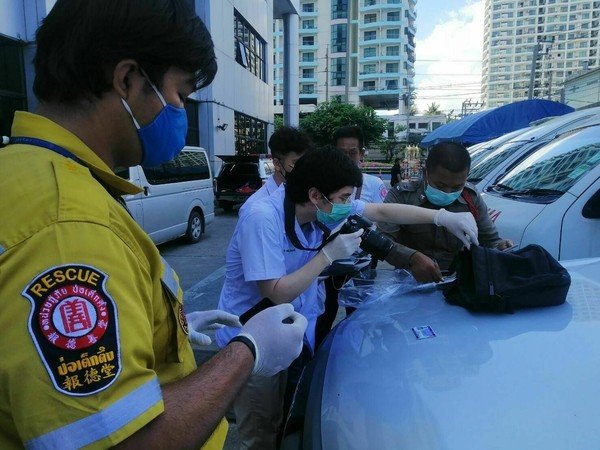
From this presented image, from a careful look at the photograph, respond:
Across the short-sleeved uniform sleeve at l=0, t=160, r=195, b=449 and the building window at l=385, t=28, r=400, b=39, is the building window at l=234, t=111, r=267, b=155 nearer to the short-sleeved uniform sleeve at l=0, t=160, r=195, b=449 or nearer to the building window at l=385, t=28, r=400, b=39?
the short-sleeved uniform sleeve at l=0, t=160, r=195, b=449

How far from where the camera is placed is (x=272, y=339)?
1.11 metres

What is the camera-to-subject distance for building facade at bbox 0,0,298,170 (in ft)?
27.5

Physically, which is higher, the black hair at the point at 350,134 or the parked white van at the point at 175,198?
the black hair at the point at 350,134

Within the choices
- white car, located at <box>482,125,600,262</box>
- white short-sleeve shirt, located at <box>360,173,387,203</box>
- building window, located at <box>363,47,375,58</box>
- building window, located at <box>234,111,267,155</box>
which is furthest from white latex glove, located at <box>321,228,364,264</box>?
building window, located at <box>363,47,375,58</box>

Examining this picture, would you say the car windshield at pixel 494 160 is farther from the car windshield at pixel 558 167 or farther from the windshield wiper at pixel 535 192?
the windshield wiper at pixel 535 192

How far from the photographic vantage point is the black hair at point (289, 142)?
11.3 ft

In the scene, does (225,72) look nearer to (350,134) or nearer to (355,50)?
(350,134)

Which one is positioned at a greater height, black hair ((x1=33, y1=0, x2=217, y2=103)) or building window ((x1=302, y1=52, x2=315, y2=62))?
building window ((x1=302, y1=52, x2=315, y2=62))

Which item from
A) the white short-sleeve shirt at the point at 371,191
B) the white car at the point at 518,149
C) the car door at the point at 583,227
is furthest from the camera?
the white car at the point at 518,149

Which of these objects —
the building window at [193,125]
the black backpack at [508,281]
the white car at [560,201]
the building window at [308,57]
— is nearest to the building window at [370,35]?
the building window at [308,57]

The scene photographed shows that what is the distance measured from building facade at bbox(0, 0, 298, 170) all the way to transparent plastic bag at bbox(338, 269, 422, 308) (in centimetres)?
666

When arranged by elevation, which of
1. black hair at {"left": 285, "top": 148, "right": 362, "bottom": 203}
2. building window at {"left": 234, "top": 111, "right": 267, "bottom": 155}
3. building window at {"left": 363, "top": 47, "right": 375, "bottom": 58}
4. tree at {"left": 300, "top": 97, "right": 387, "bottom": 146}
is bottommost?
black hair at {"left": 285, "top": 148, "right": 362, "bottom": 203}

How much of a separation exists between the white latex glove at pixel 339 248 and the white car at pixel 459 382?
0.99 ft

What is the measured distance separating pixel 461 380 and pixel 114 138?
1.07 metres
